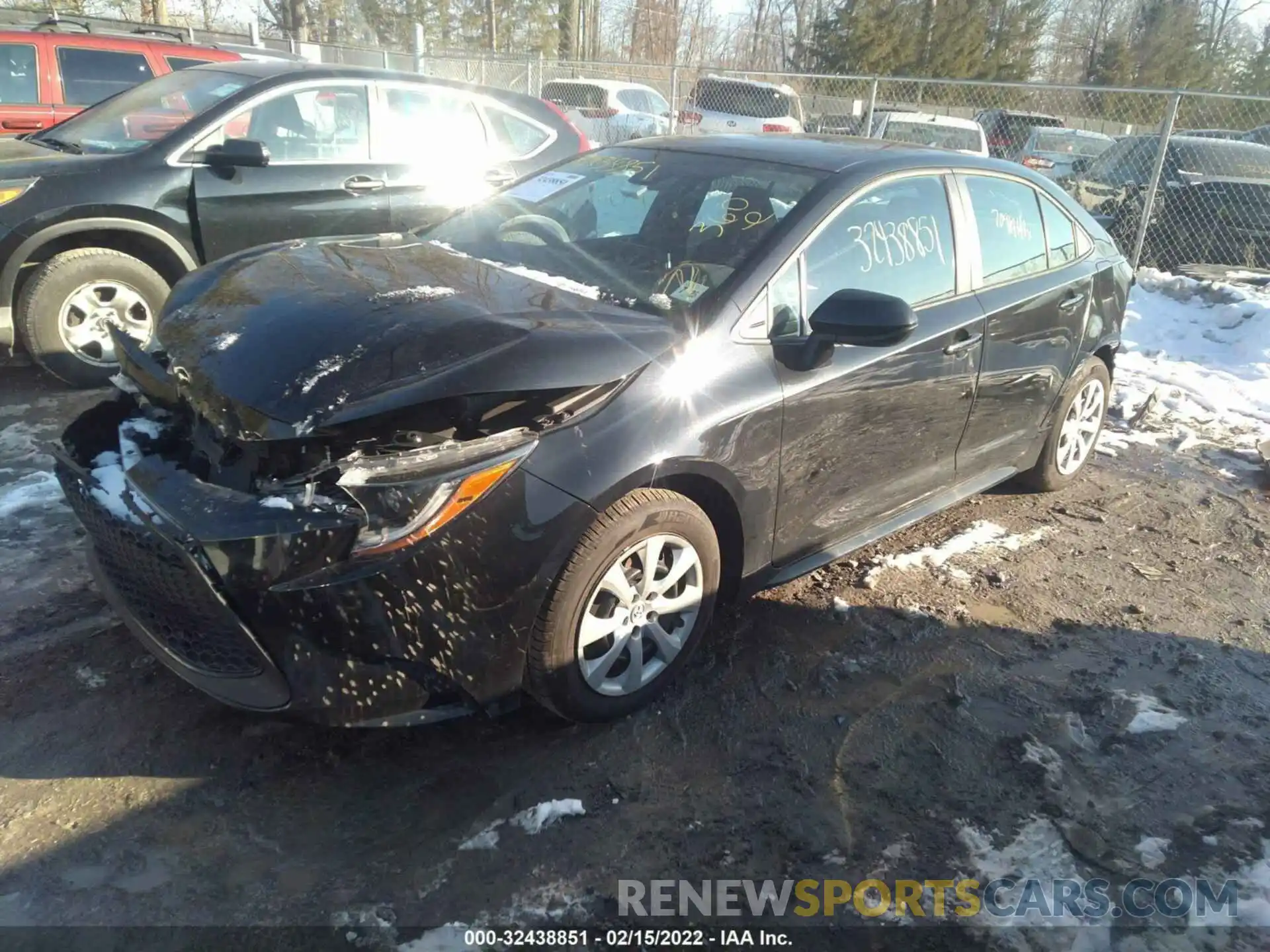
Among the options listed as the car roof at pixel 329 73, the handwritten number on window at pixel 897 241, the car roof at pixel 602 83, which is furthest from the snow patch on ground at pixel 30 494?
the car roof at pixel 602 83

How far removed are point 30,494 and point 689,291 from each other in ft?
10.2

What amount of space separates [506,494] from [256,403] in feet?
2.36

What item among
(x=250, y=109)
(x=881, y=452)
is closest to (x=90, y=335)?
(x=250, y=109)

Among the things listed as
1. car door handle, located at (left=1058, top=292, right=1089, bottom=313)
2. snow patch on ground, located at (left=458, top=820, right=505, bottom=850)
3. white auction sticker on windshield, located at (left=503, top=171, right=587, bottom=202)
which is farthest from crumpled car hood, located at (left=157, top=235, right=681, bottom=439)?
car door handle, located at (left=1058, top=292, right=1089, bottom=313)

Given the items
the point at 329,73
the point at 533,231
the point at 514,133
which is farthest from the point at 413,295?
the point at 514,133

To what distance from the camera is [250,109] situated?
5531 millimetres

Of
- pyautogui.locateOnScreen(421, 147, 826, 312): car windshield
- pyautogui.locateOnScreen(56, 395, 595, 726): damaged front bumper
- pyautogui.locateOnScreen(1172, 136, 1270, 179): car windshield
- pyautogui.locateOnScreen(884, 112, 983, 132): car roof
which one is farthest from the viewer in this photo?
pyautogui.locateOnScreen(884, 112, 983, 132): car roof

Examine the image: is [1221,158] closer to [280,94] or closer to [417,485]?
[280,94]

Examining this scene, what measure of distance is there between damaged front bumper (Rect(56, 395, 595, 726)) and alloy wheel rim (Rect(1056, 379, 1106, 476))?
340 centimetres

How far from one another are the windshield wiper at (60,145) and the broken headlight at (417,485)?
4641mm

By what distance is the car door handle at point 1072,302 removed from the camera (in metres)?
4.30

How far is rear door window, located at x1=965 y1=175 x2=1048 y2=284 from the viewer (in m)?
3.90

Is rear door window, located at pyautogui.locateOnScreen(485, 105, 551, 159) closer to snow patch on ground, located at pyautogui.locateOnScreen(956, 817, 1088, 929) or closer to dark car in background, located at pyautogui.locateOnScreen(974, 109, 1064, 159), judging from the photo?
snow patch on ground, located at pyautogui.locateOnScreen(956, 817, 1088, 929)

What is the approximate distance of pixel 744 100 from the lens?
1609 centimetres
